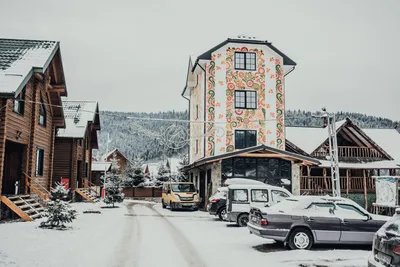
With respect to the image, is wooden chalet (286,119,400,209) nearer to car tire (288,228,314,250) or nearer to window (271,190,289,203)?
window (271,190,289,203)

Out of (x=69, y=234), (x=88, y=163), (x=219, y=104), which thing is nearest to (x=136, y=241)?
(x=69, y=234)

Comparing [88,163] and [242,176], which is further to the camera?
[88,163]

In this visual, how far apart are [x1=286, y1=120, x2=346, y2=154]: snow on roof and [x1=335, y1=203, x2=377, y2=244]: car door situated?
19.5 metres

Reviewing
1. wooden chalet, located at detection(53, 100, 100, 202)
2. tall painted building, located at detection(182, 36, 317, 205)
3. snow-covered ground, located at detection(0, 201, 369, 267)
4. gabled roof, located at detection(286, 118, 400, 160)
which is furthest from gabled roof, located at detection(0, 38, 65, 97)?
gabled roof, located at detection(286, 118, 400, 160)

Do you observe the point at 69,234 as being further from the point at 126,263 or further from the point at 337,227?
the point at 337,227

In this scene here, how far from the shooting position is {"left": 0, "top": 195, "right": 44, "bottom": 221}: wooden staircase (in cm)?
1547

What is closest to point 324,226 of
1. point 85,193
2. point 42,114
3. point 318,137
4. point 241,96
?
point 241,96

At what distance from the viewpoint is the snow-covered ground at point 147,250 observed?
8.94 meters

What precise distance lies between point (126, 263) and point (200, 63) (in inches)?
785

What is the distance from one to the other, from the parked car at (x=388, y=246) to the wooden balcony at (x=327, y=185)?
74.6ft

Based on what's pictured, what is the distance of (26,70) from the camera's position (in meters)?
16.3

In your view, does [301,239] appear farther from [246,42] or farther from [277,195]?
[246,42]

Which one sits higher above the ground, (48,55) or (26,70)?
(48,55)

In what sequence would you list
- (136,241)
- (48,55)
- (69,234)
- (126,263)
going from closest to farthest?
1. (126,263)
2. (136,241)
3. (69,234)
4. (48,55)
